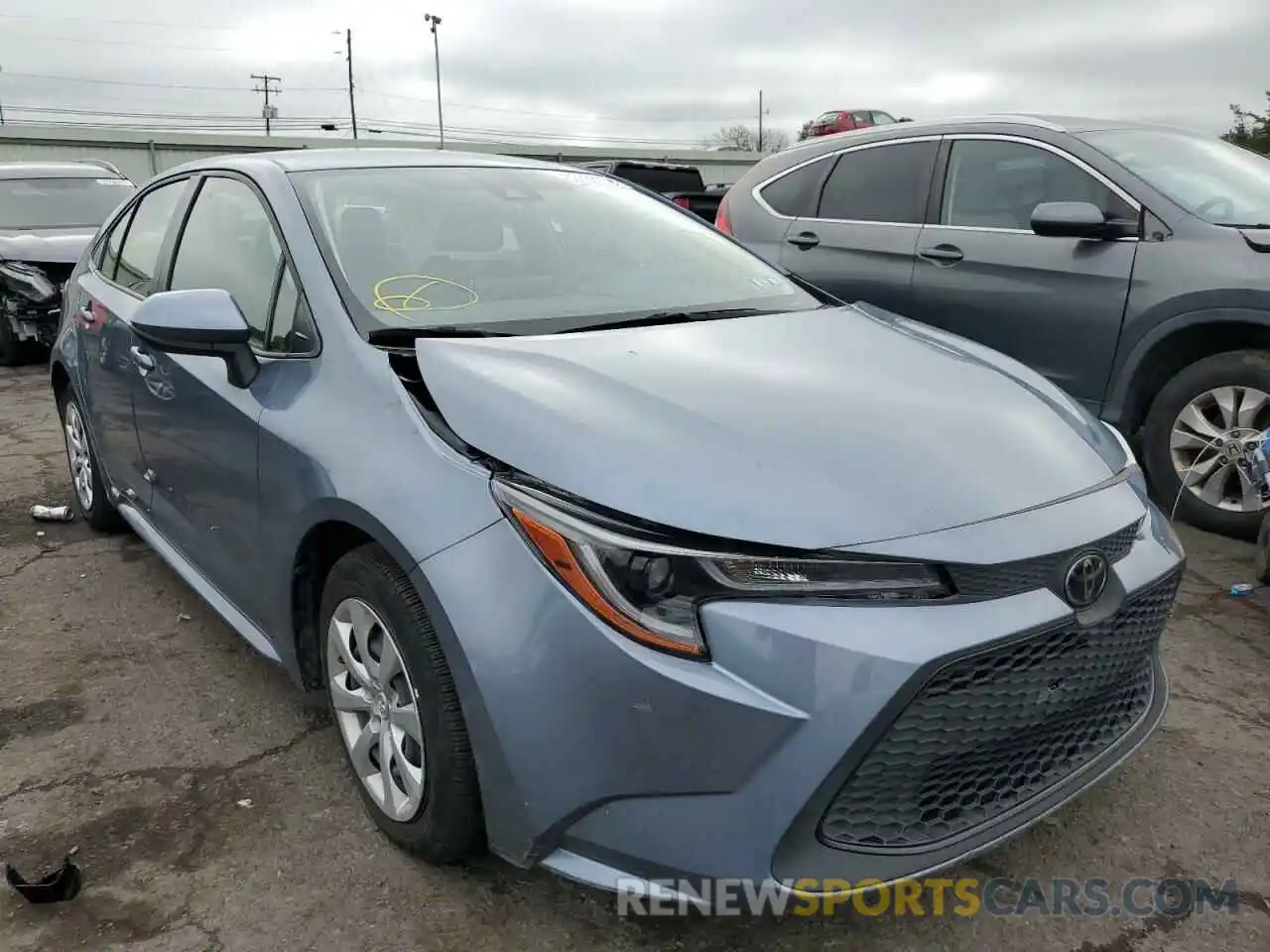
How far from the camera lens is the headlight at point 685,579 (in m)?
1.63

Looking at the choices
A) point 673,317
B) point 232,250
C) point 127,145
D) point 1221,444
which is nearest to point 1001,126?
point 1221,444

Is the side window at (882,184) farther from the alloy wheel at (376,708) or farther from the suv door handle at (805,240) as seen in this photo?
the alloy wheel at (376,708)

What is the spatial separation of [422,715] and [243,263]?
1.52m

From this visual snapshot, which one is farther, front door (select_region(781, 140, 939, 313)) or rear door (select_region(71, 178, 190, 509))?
front door (select_region(781, 140, 939, 313))

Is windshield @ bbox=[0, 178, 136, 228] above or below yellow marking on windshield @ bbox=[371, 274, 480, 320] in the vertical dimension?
below

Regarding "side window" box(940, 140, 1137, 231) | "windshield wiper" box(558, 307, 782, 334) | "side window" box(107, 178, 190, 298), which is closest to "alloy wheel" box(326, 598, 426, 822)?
Result: "windshield wiper" box(558, 307, 782, 334)

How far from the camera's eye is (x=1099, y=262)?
418 cm

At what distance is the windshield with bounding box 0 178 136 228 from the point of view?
28.9 ft

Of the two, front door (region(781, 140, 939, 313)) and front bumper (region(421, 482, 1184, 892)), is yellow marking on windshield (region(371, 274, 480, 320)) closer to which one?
front bumper (region(421, 482, 1184, 892))

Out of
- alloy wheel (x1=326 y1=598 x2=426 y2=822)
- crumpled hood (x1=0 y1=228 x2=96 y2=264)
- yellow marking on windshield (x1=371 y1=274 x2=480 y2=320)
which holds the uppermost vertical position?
yellow marking on windshield (x1=371 y1=274 x2=480 y2=320)

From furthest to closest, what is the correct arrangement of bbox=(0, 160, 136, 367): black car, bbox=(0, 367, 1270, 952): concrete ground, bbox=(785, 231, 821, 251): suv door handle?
1. bbox=(0, 160, 136, 367): black car
2. bbox=(785, 231, 821, 251): suv door handle
3. bbox=(0, 367, 1270, 952): concrete ground

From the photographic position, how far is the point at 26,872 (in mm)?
2172

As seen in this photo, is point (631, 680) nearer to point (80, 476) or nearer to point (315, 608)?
point (315, 608)

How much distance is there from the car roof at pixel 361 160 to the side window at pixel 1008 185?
89.2 inches
